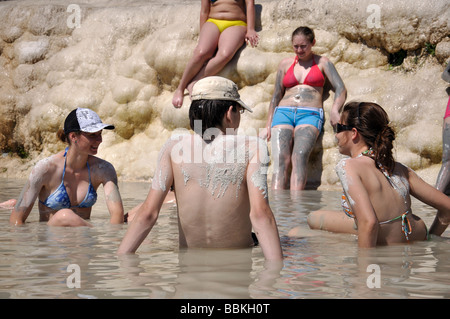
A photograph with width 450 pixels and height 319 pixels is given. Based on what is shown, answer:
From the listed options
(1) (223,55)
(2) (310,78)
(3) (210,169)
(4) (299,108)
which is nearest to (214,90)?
(3) (210,169)

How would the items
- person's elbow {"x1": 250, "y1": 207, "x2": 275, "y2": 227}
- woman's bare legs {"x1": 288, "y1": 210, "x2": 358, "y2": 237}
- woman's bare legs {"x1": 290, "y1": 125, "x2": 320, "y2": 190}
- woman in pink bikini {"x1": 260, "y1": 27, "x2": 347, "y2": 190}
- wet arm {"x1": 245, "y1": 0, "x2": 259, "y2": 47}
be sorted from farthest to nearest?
wet arm {"x1": 245, "y1": 0, "x2": 259, "y2": 47}
woman in pink bikini {"x1": 260, "y1": 27, "x2": 347, "y2": 190}
woman's bare legs {"x1": 290, "y1": 125, "x2": 320, "y2": 190}
woman's bare legs {"x1": 288, "y1": 210, "x2": 358, "y2": 237}
person's elbow {"x1": 250, "y1": 207, "x2": 275, "y2": 227}

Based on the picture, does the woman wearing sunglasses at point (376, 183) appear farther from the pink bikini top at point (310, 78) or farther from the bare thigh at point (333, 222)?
the pink bikini top at point (310, 78)

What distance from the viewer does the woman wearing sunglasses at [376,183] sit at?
11.8ft

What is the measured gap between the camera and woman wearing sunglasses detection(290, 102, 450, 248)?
11.8ft

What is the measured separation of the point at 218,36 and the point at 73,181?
477cm

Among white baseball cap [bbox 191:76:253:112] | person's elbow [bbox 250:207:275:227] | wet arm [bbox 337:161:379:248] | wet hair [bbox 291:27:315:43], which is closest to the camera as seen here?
person's elbow [bbox 250:207:275:227]

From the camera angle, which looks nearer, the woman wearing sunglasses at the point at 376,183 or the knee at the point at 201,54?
the woman wearing sunglasses at the point at 376,183

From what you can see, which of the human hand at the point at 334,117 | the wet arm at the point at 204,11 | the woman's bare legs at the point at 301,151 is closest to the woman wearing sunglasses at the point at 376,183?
the woman's bare legs at the point at 301,151

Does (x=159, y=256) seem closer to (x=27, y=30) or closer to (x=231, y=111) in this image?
(x=231, y=111)

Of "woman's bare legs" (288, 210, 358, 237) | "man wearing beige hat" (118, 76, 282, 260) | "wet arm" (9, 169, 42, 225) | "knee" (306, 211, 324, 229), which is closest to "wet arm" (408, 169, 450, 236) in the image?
"woman's bare legs" (288, 210, 358, 237)

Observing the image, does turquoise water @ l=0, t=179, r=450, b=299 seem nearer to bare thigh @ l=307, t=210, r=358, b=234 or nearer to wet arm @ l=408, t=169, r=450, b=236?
bare thigh @ l=307, t=210, r=358, b=234

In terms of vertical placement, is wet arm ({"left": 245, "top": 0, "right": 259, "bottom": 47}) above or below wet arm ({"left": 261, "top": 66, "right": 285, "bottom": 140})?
above

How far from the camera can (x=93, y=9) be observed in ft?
36.4

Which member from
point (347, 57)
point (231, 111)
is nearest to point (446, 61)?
point (347, 57)
